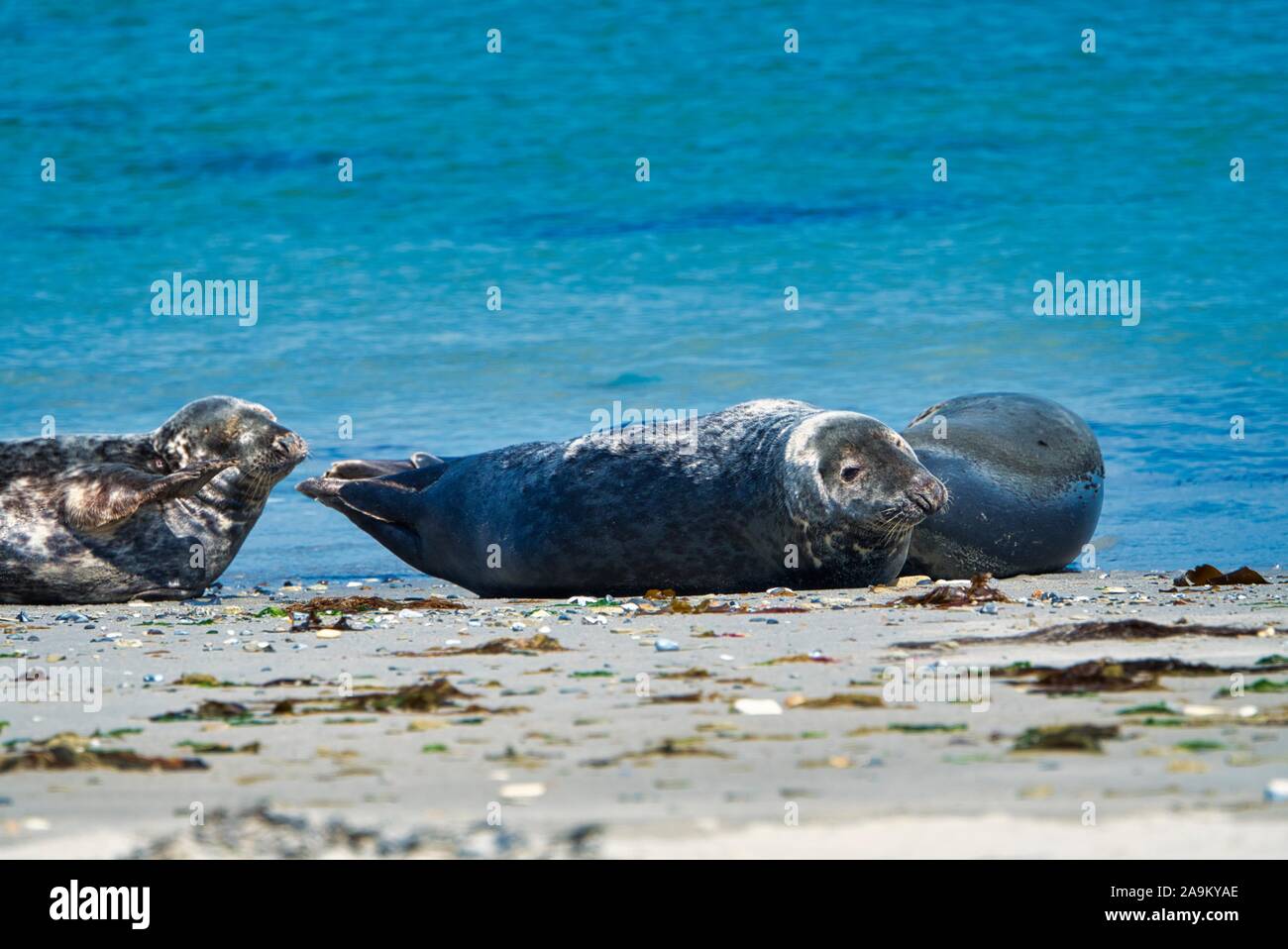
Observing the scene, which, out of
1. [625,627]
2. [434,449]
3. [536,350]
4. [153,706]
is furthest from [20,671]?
[536,350]

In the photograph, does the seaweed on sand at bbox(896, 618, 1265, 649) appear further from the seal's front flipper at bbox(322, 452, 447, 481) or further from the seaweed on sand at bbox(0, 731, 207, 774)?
the seal's front flipper at bbox(322, 452, 447, 481)

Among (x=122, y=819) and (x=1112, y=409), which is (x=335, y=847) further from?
(x=1112, y=409)

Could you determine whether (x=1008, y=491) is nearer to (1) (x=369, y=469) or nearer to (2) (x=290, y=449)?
(1) (x=369, y=469)

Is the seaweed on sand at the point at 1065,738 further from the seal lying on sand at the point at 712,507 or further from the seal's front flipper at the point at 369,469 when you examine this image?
the seal's front flipper at the point at 369,469

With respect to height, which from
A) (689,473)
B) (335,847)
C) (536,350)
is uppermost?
(536,350)

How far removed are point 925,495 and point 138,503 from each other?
3.78 m

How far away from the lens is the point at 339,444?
51.4ft

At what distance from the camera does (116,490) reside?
322 inches

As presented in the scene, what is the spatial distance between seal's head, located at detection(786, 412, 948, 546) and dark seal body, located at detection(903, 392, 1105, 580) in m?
0.72

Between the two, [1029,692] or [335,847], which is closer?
[335,847]

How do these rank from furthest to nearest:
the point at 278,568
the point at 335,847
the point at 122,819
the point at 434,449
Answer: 1. the point at 434,449
2. the point at 278,568
3. the point at 122,819
4. the point at 335,847

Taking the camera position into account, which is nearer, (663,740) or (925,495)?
(663,740)

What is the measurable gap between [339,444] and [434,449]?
898 mm

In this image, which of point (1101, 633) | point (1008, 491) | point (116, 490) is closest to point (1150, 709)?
point (1101, 633)
